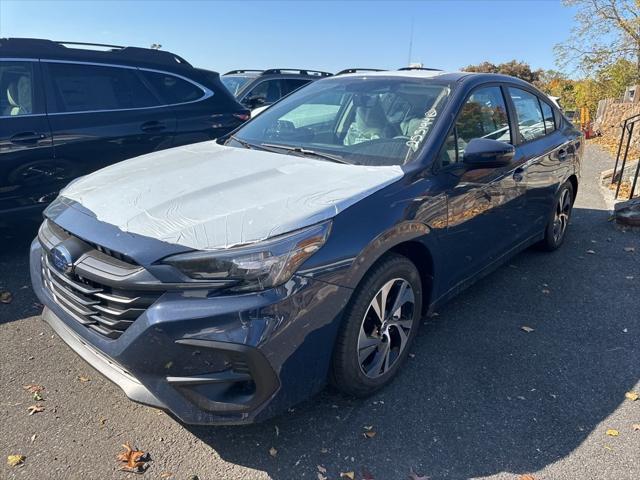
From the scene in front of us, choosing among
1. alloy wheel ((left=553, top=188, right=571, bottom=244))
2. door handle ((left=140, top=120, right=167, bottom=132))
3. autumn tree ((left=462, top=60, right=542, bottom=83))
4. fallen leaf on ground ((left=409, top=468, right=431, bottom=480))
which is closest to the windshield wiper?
fallen leaf on ground ((left=409, top=468, right=431, bottom=480))

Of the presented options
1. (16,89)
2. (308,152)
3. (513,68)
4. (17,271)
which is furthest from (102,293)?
(513,68)

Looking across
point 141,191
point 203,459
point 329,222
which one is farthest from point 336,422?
point 141,191

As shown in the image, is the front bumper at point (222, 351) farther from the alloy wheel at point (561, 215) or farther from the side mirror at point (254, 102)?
the side mirror at point (254, 102)

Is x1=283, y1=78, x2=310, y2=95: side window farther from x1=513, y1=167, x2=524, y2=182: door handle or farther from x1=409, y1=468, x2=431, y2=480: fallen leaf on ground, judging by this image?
x1=409, y1=468, x2=431, y2=480: fallen leaf on ground

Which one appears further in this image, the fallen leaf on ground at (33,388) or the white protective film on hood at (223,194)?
the fallen leaf on ground at (33,388)

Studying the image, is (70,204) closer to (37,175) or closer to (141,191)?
(141,191)

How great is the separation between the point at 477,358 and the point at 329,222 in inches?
63.5

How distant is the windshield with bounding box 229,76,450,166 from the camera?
2.99 m

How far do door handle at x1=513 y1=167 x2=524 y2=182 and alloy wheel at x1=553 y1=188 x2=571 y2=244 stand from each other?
131 cm

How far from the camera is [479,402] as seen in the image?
2.75 meters

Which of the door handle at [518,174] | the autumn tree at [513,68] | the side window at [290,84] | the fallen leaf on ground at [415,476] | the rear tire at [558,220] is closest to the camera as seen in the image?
the fallen leaf on ground at [415,476]

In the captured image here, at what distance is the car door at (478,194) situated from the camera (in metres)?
3.04

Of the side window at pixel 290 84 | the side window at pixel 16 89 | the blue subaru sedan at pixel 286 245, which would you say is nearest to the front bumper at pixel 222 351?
the blue subaru sedan at pixel 286 245

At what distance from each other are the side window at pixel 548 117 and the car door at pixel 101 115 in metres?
3.71
